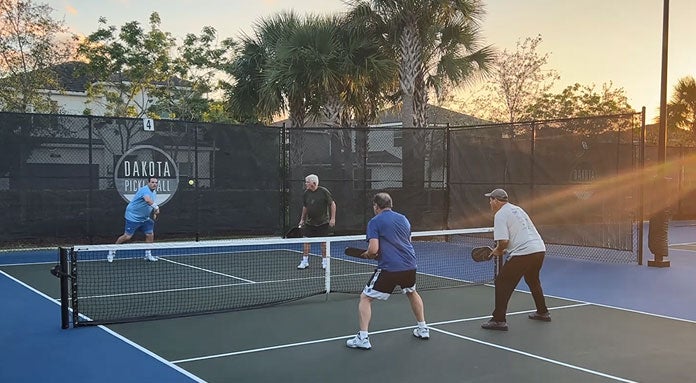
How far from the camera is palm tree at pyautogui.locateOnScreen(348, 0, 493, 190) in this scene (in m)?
19.5

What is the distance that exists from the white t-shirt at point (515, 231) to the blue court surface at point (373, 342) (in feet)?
3.13

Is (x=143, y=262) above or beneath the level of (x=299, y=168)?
beneath

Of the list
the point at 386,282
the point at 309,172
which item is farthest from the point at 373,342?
the point at 309,172

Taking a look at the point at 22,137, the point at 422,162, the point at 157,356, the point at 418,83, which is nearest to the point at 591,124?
the point at 422,162

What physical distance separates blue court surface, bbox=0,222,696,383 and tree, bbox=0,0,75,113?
44.5 ft

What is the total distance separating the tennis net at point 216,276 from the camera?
28.5 ft

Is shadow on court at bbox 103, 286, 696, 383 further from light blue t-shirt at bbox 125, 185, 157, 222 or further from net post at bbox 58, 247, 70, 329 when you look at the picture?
light blue t-shirt at bbox 125, 185, 157, 222

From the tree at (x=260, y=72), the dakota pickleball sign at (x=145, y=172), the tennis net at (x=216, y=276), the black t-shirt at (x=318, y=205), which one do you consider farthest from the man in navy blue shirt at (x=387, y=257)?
the tree at (x=260, y=72)

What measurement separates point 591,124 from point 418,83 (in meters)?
6.47

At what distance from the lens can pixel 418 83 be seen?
20.1m

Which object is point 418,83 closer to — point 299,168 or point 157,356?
point 299,168

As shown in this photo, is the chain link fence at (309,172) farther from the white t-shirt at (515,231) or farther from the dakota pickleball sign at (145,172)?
the white t-shirt at (515,231)

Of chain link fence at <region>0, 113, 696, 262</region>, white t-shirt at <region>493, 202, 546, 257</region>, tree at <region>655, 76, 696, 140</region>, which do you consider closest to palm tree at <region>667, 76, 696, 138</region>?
tree at <region>655, 76, 696, 140</region>

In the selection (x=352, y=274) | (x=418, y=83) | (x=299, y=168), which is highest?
(x=418, y=83)
